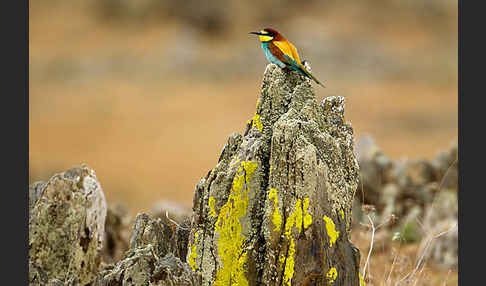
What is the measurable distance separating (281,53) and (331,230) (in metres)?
1.50

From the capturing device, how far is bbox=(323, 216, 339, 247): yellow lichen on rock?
4.38 meters

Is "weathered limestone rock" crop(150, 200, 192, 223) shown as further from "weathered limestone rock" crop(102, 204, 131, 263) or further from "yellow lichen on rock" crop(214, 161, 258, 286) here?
"yellow lichen on rock" crop(214, 161, 258, 286)

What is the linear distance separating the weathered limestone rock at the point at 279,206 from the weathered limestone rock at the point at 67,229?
5.90ft

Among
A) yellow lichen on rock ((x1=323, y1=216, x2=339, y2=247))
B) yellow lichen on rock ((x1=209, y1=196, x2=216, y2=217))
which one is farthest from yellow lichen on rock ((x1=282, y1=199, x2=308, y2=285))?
yellow lichen on rock ((x1=209, y1=196, x2=216, y2=217))

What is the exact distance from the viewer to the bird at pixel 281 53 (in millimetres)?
4840

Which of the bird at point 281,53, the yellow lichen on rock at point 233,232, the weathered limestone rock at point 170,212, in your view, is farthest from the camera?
the weathered limestone rock at point 170,212

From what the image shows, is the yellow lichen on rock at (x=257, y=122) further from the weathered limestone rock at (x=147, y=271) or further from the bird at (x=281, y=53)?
the weathered limestone rock at (x=147, y=271)

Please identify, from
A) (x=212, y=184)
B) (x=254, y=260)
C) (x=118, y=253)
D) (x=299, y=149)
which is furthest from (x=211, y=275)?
(x=118, y=253)

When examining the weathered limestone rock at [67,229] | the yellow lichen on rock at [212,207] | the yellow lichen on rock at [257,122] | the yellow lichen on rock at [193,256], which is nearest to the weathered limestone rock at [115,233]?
the weathered limestone rock at [67,229]

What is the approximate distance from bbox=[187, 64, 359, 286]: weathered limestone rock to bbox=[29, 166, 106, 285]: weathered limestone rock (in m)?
1.80

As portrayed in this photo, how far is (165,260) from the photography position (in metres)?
4.17

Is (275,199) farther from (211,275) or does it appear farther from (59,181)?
(59,181)

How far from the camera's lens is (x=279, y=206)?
4402mm

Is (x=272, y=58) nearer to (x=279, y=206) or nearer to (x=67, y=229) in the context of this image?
(x=279, y=206)
